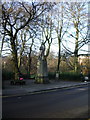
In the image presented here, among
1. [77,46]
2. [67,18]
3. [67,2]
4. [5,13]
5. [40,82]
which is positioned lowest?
[40,82]

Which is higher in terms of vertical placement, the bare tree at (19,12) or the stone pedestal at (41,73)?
the bare tree at (19,12)

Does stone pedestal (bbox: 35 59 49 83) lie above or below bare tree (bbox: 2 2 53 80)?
below

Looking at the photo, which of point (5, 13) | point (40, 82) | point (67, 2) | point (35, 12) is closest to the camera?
point (5, 13)

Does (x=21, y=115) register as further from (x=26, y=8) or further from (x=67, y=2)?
(x=67, y=2)

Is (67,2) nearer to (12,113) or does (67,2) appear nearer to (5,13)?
(5,13)

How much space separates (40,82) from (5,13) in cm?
1058

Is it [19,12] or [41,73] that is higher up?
[19,12]

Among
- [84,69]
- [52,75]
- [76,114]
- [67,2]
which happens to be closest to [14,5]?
[67,2]

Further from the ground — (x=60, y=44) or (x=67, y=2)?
(x=67, y=2)

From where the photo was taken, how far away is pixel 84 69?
4462 centimetres

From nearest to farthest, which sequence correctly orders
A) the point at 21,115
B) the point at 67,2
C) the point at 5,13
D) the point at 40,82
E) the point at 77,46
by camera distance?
1. the point at 21,115
2. the point at 5,13
3. the point at 40,82
4. the point at 67,2
5. the point at 77,46

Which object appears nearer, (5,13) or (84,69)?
(5,13)

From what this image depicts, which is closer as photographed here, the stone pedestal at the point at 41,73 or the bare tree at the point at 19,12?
the bare tree at the point at 19,12

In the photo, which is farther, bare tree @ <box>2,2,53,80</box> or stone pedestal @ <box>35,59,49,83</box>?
stone pedestal @ <box>35,59,49,83</box>
